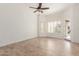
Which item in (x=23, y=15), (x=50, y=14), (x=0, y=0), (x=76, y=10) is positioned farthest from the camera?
(x=76, y=10)

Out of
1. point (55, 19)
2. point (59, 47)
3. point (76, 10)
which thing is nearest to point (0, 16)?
point (55, 19)

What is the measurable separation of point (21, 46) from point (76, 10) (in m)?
3.04

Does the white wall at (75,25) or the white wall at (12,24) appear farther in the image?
the white wall at (75,25)

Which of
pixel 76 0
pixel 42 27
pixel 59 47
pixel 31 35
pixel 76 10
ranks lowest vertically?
pixel 59 47

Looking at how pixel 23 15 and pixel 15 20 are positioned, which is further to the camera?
pixel 15 20

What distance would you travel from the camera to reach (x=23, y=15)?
439cm

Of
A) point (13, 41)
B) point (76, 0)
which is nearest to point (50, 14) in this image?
point (13, 41)

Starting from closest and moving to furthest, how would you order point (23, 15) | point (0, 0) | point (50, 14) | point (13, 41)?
point (0, 0) < point (50, 14) < point (23, 15) < point (13, 41)

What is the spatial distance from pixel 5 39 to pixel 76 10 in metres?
3.44

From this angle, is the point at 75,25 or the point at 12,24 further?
the point at 75,25

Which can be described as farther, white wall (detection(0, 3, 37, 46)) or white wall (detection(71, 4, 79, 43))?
white wall (detection(71, 4, 79, 43))

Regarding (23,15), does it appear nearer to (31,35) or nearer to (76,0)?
(31,35)

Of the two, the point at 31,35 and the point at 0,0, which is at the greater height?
the point at 0,0

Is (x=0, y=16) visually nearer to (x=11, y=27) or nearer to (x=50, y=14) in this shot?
(x=11, y=27)
